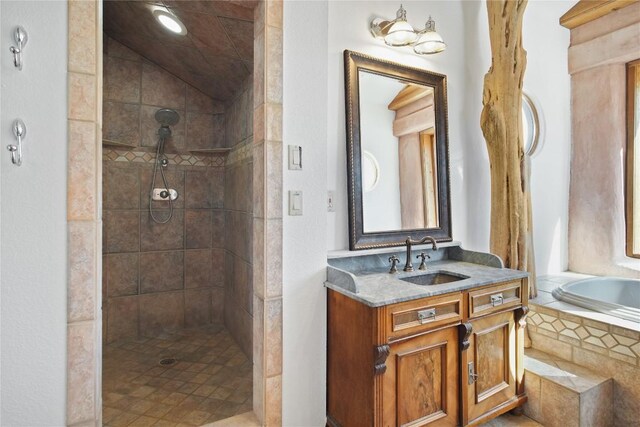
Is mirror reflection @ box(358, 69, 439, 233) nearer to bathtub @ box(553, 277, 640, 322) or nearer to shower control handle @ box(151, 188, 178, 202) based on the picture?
bathtub @ box(553, 277, 640, 322)

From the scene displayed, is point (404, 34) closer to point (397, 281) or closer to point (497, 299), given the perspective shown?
point (397, 281)

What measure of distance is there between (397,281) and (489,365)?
70 centimetres

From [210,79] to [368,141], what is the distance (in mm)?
1662

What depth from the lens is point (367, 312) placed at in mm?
1480

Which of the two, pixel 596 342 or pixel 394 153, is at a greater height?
pixel 394 153

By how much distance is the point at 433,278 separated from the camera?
2021mm

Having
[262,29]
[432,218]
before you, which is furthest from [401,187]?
[262,29]

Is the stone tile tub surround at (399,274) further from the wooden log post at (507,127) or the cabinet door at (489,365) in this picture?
the wooden log post at (507,127)

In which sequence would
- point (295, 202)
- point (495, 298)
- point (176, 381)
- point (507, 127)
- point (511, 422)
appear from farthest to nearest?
point (507, 127)
point (176, 381)
point (511, 422)
point (495, 298)
point (295, 202)

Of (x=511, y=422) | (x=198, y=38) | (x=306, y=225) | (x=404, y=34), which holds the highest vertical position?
(x=198, y=38)

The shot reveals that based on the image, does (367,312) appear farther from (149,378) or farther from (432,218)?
(149,378)

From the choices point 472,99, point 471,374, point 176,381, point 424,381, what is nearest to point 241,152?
point 176,381
